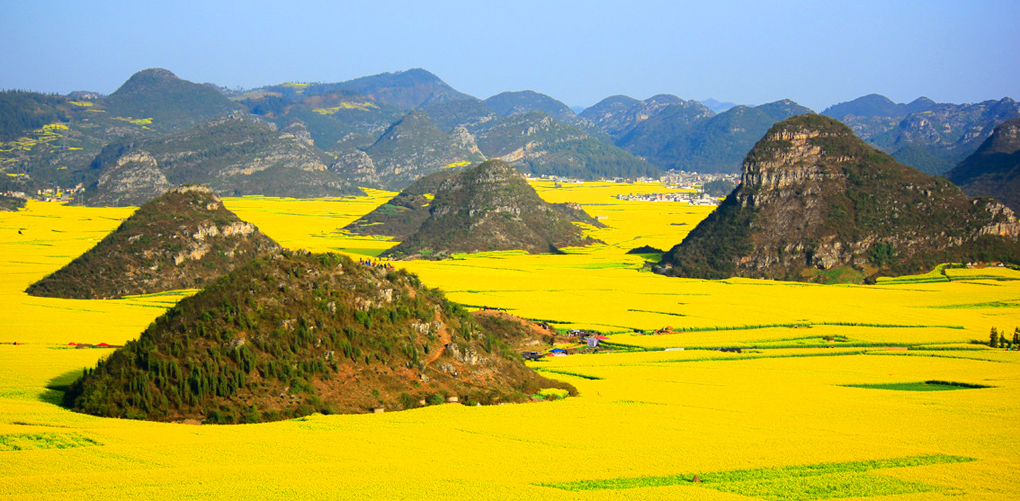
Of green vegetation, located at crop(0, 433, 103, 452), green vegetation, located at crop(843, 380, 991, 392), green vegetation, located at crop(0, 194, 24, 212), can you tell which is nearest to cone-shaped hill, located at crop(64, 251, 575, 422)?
green vegetation, located at crop(0, 433, 103, 452)

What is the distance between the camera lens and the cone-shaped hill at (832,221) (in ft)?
317

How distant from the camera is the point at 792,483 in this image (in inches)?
1152

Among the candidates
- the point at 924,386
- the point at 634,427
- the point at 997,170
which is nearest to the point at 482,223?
the point at 924,386

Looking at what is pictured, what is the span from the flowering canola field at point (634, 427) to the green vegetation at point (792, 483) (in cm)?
10

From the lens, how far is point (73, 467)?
28.8 metres

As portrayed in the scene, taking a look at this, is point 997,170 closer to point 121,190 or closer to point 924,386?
point 924,386

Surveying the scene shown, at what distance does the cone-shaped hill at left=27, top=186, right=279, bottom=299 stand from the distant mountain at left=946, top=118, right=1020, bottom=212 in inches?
5220

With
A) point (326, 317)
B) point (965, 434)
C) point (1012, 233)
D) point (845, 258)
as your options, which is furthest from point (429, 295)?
point (1012, 233)

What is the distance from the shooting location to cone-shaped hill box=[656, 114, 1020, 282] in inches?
3799

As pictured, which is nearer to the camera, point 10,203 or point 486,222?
point 486,222

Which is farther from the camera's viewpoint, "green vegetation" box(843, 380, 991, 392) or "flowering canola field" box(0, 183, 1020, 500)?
"green vegetation" box(843, 380, 991, 392)

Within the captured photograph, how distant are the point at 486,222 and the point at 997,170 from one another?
108870 mm

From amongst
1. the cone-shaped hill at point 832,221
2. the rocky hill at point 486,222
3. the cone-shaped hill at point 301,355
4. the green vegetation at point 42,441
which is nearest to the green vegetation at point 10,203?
the rocky hill at point 486,222

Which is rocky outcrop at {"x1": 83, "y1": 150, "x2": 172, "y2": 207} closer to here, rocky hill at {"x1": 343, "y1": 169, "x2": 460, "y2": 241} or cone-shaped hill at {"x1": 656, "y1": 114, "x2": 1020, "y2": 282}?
rocky hill at {"x1": 343, "y1": 169, "x2": 460, "y2": 241}
